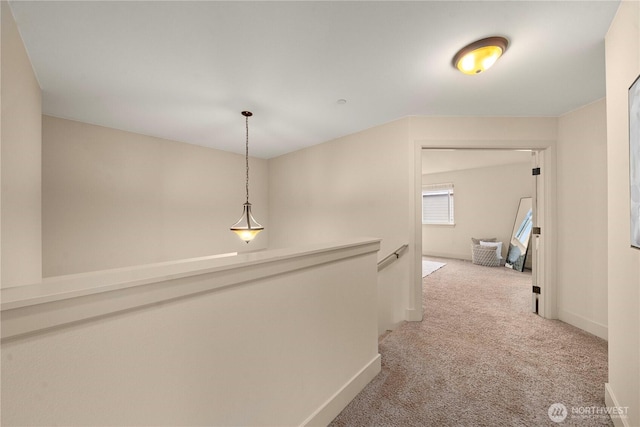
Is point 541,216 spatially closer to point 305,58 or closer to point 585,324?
point 585,324

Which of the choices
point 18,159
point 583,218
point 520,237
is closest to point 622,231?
point 583,218

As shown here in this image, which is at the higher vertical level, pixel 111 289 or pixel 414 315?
pixel 111 289

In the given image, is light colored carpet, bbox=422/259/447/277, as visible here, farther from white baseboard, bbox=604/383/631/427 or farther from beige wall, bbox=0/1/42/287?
beige wall, bbox=0/1/42/287

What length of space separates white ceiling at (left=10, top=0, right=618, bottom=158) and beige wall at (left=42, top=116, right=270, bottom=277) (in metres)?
0.40

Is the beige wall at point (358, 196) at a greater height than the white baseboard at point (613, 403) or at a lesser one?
greater

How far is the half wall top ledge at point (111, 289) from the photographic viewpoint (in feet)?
1.85

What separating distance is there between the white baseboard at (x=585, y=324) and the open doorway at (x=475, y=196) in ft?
8.14

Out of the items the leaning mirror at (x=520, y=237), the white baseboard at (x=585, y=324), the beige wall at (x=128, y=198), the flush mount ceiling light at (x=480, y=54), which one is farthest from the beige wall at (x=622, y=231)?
the beige wall at (x=128, y=198)

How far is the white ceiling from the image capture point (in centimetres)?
141

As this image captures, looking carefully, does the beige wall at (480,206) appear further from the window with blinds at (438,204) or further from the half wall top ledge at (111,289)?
the half wall top ledge at (111,289)

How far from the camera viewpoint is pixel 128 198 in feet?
10.9

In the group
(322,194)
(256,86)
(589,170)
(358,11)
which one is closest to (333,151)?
(322,194)

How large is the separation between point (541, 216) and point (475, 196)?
3.75 meters

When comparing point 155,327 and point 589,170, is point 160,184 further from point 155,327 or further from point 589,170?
point 589,170
